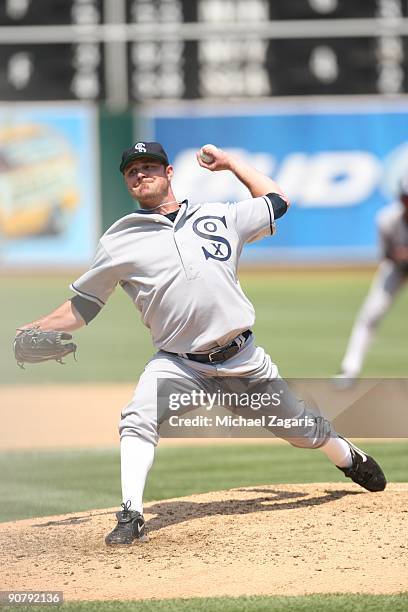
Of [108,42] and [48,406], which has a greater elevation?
[108,42]

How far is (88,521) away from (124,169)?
157cm

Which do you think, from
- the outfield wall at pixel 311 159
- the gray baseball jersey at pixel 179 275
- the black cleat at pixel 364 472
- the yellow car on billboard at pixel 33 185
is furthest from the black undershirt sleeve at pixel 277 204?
the yellow car on billboard at pixel 33 185

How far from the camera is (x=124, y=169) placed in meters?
4.73

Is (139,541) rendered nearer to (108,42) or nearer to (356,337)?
(356,337)

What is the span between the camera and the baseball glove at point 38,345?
15.2 ft

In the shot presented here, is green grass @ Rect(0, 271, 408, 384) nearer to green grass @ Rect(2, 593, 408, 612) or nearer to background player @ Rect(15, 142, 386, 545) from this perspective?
background player @ Rect(15, 142, 386, 545)

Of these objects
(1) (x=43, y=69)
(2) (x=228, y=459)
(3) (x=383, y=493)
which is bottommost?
(2) (x=228, y=459)

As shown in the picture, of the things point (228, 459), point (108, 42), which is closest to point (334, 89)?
point (108, 42)

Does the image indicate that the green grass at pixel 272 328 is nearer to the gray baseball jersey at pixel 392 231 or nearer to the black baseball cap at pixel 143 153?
the gray baseball jersey at pixel 392 231

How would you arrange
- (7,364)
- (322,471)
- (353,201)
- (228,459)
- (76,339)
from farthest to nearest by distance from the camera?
(353,201) < (76,339) < (7,364) < (228,459) < (322,471)

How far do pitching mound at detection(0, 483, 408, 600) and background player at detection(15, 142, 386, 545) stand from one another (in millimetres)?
257

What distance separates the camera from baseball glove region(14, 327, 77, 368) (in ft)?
15.2

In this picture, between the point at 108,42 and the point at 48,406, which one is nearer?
the point at 48,406

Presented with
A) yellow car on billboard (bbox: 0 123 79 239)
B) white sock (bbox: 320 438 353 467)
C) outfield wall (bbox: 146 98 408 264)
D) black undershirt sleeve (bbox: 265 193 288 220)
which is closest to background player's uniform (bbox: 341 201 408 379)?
white sock (bbox: 320 438 353 467)
